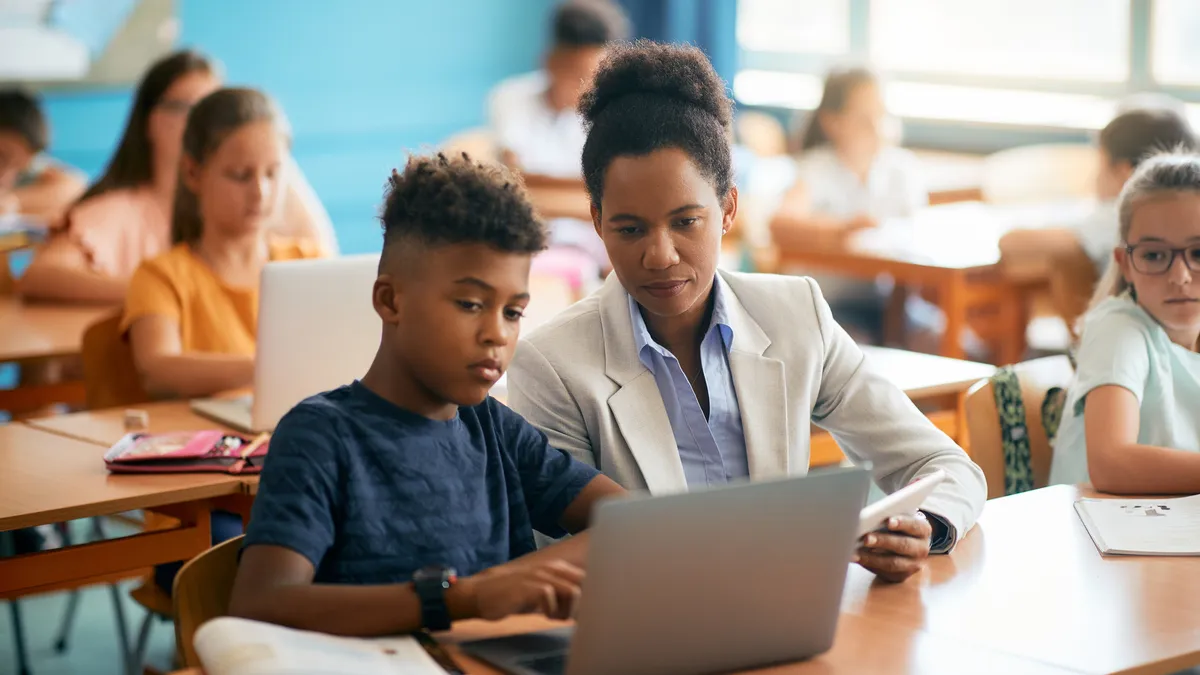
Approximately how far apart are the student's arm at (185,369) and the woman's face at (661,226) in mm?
1163

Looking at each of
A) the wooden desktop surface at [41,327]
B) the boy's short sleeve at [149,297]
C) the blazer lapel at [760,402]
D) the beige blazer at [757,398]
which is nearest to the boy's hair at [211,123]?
the boy's short sleeve at [149,297]

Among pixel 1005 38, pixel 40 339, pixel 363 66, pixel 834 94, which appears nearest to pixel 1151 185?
pixel 40 339

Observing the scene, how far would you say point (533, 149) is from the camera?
17.4ft

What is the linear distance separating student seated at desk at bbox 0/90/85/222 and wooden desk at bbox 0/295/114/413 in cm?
131

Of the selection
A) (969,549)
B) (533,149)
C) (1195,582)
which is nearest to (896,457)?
(969,549)

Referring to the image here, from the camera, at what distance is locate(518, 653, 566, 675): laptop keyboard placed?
127 cm

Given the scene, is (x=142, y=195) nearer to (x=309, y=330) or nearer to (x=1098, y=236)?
(x=309, y=330)

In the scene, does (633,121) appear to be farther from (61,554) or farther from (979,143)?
(979,143)

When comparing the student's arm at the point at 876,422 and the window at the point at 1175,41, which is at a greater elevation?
the window at the point at 1175,41

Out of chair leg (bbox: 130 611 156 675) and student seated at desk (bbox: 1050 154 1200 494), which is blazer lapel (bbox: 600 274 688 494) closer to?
student seated at desk (bbox: 1050 154 1200 494)

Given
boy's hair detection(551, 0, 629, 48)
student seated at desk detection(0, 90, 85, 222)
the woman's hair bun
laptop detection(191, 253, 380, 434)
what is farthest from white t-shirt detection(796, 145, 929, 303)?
the woman's hair bun

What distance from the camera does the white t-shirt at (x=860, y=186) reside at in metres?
5.18

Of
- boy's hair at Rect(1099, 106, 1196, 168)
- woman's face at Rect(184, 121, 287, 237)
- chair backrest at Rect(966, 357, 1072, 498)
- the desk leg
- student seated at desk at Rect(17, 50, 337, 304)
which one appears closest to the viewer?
chair backrest at Rect(966, 357, 1072, 498)

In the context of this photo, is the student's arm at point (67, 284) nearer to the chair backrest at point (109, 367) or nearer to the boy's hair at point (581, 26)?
the chair backrest at point (109, 367)
